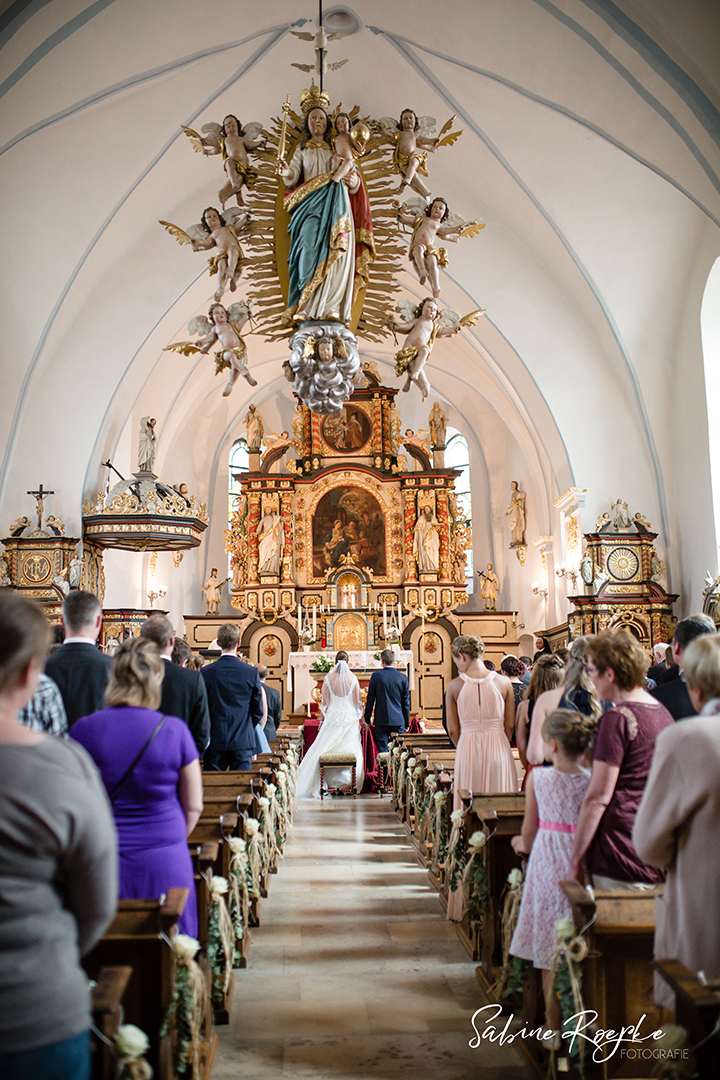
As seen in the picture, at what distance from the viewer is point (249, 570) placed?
2131 centimetres

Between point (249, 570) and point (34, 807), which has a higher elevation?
point (249, 570)

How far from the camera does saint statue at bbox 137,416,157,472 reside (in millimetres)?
15680

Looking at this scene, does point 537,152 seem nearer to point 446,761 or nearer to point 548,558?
point 548,558

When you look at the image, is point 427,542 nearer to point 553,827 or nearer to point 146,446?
point 146,446

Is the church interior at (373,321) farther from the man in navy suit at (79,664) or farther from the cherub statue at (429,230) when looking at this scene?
the man in navy suit at (79,664)

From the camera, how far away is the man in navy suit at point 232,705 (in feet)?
21.6

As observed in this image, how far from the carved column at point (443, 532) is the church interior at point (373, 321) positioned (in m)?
0.09

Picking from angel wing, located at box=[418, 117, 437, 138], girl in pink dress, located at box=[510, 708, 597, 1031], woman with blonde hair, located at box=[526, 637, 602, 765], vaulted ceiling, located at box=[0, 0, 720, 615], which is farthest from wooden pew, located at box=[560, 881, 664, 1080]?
vaulted ceiling, located at box=[0, 0, 720, 615]

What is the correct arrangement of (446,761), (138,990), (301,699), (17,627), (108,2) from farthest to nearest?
(301,699)
(108,2)
(446,761)
(138,990)
(17,627)

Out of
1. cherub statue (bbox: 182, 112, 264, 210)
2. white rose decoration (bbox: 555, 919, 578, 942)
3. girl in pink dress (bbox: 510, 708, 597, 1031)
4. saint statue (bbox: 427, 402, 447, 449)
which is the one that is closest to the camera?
white rose decoration (bbox: 555, 919, 578, 942)

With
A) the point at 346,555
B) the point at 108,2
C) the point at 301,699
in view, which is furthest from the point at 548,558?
the point at 108,2

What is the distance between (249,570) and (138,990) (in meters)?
18.5

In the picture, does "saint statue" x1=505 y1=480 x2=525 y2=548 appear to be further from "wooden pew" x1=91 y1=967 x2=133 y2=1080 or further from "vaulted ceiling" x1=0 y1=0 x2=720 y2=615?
"wooden pew" x1=91 y1=967 x2=133 y2=1080

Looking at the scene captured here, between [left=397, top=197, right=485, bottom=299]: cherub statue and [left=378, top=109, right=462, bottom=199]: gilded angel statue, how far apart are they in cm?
20
